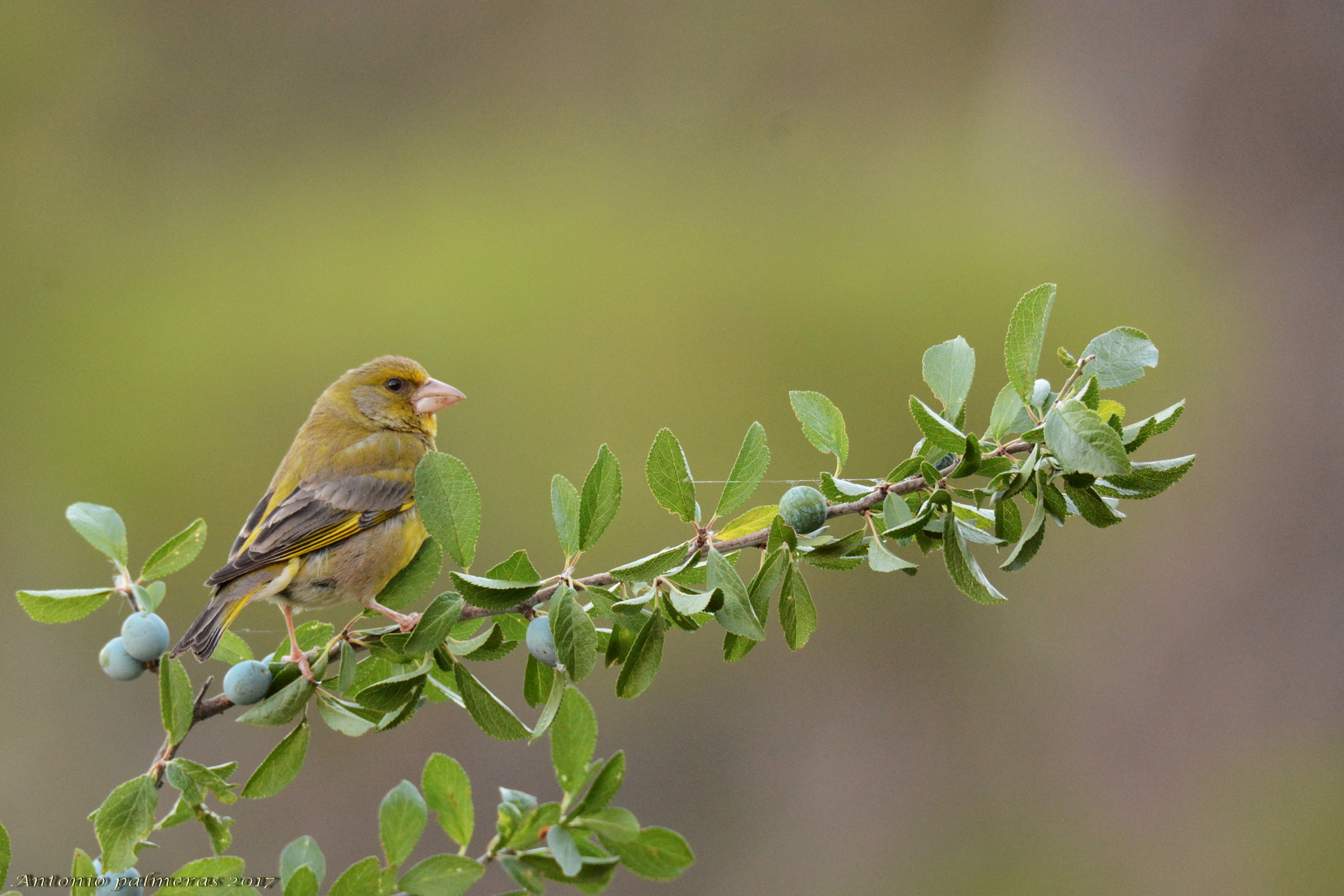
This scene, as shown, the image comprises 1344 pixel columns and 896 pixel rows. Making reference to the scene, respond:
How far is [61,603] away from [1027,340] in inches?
47.3

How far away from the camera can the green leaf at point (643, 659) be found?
1.19 meters

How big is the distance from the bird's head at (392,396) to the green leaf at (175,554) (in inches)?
41.7

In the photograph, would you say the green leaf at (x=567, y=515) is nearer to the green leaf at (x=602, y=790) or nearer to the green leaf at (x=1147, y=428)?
the green leaf at (x=602, y=790)

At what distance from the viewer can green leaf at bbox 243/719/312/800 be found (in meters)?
1.32

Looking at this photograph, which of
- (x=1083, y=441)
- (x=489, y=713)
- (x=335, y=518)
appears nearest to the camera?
(x=1083, y=441)

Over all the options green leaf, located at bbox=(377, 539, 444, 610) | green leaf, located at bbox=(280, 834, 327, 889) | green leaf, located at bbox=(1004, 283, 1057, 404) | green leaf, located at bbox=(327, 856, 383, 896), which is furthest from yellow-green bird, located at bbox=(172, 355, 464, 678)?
green leaf, located at bbox=(1004, 283, 1057, 404)

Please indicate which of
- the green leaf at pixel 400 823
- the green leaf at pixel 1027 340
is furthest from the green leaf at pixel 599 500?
the green leaf at pixel 1027 340

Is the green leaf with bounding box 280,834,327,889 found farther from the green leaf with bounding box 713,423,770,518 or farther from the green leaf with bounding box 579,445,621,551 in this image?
the green leaf with bounding box 713,423,770,518

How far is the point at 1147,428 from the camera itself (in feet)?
3.92

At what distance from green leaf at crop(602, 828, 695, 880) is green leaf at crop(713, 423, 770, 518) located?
1.23 feet

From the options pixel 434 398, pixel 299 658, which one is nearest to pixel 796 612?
pixel 299 658

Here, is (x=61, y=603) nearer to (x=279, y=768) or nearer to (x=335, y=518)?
(x=279, y=768)

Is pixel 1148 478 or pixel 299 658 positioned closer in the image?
pixel 1148 478

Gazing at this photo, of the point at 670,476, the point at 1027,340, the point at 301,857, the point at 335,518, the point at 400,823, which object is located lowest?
the point at 301,857
